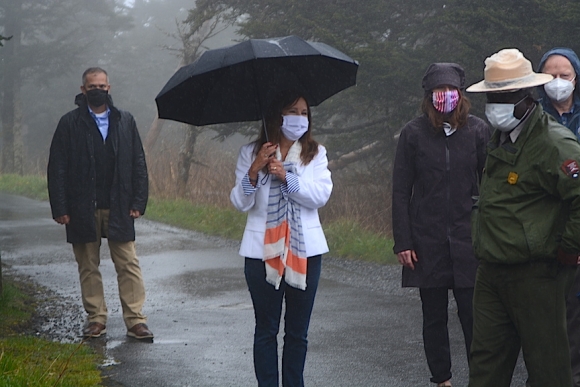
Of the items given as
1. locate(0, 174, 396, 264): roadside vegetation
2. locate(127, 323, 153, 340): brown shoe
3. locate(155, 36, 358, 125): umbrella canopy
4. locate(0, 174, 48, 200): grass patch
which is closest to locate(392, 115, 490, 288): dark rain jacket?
locate(155, 36, 358, 125): umbrella canopy

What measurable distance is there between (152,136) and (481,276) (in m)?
31.2

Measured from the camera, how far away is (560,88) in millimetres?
5262

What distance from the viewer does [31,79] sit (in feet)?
159

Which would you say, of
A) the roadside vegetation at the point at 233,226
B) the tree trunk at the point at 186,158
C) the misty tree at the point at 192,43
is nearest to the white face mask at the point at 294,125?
the roadside vegetation at the point at 233,226

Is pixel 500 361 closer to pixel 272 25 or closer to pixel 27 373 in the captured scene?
pixel 27 373

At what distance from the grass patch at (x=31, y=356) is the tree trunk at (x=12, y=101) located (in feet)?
109

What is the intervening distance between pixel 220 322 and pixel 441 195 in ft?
10.4

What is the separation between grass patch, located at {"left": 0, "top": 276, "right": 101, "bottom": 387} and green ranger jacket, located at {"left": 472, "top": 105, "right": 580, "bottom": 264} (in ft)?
8.08

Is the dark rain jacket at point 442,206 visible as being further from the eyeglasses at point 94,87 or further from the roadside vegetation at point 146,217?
the eyeglasses at point 94,87

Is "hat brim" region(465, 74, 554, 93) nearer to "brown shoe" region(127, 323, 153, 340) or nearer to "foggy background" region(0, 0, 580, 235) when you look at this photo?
"brown shoe" region(127, 323, 153, 340)

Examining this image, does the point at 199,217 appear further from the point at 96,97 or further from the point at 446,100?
the point at 446,100

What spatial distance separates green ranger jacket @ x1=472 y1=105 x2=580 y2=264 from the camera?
157 inches

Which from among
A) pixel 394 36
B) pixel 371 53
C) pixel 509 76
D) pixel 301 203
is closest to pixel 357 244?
pixel 371 53

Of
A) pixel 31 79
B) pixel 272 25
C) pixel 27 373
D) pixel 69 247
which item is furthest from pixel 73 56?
pixel 27 373
